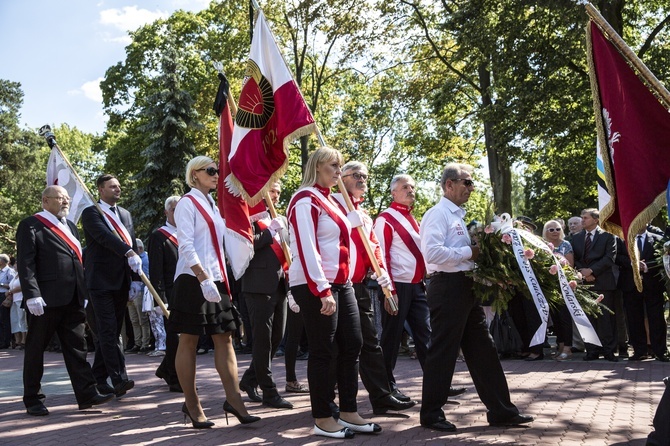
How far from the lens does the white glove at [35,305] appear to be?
7223 millimetres

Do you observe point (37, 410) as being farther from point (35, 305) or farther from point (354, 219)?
point (354, 219)

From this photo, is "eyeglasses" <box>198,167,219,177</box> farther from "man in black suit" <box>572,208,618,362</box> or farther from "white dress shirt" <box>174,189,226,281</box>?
"man in black suit" <box>572,208,618,362</box>

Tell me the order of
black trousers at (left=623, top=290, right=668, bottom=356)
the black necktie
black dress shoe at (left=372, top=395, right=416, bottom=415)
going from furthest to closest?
the black necktie → black trousers at (left=623, top=290, right=668, bottom=356) → black dress shoe at (left=372, top=395, right=416, bottom=415)

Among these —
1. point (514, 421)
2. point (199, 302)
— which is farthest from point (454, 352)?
point (199, 302)

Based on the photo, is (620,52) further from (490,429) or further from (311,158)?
(490,429)

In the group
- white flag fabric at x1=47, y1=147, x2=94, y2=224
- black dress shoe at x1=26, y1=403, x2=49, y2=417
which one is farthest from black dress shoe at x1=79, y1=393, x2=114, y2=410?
white flag fabric at x1=47, y1=147, x2=94, y2=224

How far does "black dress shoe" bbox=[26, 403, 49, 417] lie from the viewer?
7.38 meters

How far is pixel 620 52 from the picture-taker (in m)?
5.66

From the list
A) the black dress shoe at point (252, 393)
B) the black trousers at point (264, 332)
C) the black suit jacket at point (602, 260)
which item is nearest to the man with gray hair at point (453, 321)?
the black trousers at point (264, 332)

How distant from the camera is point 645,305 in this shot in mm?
11117

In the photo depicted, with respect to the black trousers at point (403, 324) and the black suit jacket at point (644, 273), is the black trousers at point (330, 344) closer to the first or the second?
the black trousers at point (403, 324)

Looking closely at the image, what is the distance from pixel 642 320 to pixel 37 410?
824 cm

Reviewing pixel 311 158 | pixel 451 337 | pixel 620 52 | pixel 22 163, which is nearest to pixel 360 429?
pixel 451 337

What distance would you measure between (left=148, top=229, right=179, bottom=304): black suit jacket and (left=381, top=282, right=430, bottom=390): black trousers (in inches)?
109
